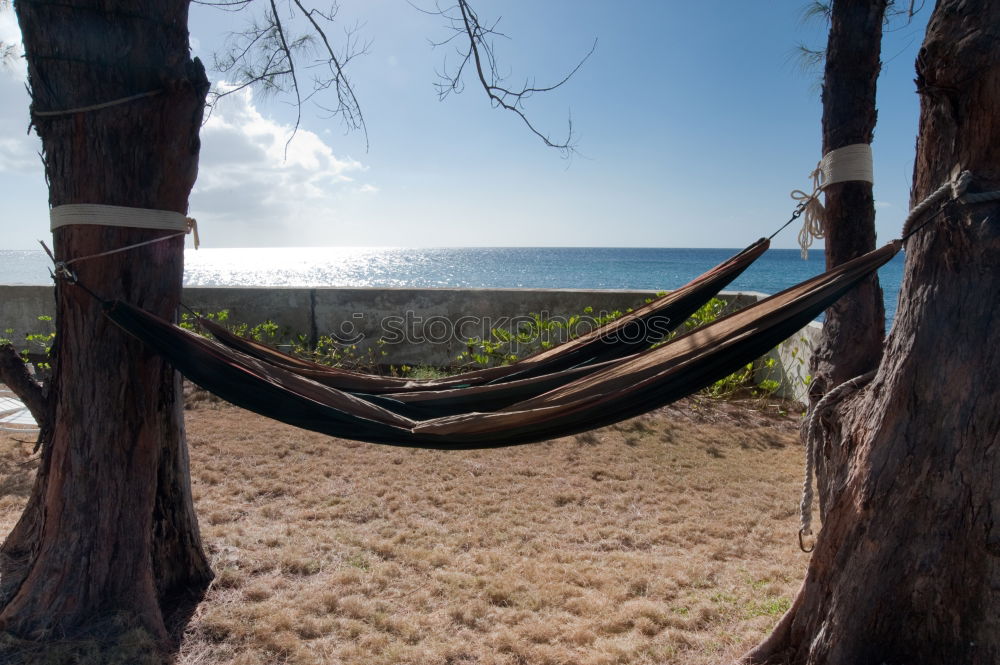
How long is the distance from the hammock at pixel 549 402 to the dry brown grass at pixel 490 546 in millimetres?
600

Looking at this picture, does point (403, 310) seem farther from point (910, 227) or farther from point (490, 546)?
point (910, 227)

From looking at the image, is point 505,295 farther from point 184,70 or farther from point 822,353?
point 184,70

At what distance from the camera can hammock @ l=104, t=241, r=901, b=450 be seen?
1476 mm

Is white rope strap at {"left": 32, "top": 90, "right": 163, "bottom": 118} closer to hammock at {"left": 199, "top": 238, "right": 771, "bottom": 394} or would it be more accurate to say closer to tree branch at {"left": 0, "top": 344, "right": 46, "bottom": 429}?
hammock at {"left": 199, "top": 238, "right": 771, "bottom": 394}

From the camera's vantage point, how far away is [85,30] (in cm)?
155

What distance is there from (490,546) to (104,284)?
1459mm

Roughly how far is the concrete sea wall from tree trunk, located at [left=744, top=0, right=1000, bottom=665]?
3.27 meters

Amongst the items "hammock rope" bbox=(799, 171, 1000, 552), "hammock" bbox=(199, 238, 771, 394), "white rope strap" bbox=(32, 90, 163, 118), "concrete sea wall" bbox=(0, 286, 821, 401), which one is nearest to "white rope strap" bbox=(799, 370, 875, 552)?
"hammock rope" bbox=(799, 171, 1000, 552)

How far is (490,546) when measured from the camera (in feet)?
7.39

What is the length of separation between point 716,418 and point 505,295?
176 centimetres

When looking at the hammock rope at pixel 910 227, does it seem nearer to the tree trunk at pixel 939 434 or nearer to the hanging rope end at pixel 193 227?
the tree trunk at pixel 939 434

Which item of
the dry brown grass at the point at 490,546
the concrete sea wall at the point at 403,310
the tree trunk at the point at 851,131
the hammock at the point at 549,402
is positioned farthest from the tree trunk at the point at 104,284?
the concrete sea wall at the point at 403,310

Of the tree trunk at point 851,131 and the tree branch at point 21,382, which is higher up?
the tree trunk at point 851,131

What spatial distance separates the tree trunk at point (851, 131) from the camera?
1.99 meters
